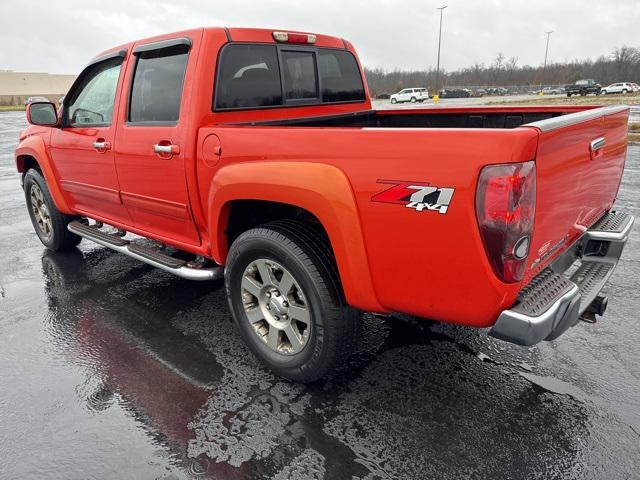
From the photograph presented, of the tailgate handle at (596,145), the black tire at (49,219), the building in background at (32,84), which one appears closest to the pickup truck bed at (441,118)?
the tailgate handle at (596,145)

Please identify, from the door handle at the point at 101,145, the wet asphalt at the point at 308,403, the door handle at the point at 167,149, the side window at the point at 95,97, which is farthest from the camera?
the side window at the point at 95,97

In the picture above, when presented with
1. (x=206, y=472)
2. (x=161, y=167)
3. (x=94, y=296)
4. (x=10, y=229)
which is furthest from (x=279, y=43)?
(x=10, y=229)

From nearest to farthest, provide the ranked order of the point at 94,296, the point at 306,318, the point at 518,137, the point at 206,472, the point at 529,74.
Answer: the point at 518,137, the point at 206,472, the point at 306,318, the point at 94,296, the point at 529,74

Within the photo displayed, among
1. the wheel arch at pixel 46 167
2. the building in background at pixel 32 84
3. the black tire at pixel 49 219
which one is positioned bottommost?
the black tire at pixel 49 219

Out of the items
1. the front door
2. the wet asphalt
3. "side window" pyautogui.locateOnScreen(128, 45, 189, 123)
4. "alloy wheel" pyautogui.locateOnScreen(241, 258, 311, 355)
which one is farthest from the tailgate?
the front door

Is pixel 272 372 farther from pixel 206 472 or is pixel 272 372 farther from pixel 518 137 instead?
pixel 518 137

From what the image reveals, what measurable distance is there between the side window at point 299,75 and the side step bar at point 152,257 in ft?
4.78

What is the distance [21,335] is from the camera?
11.8 feet

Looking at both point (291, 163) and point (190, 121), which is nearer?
point (291, 163)

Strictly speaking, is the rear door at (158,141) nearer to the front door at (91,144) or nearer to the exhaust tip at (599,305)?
the front door at (91,144)

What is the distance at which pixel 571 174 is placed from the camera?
233cm

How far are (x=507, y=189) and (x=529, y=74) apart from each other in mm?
97109

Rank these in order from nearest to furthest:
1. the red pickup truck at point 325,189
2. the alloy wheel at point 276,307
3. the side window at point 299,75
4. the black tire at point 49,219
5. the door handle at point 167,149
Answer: the red pickup truck at point 325,189 → the alloy wheel at point 276,307 → the door handle at point 167,149 → the side window at point 299,75 → the black tire at point 49,219

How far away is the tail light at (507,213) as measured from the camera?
6.17 ft
